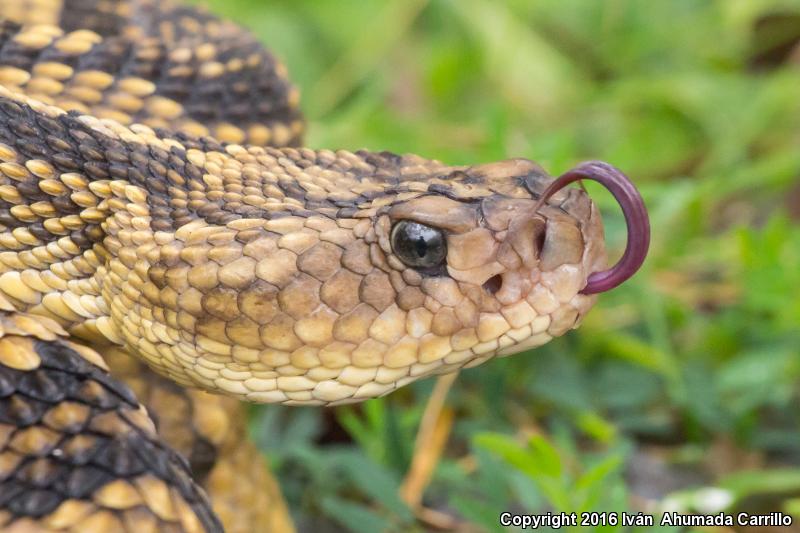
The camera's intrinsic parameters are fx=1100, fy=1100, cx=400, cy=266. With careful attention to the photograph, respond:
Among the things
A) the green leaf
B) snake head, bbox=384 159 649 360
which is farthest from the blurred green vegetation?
snake head, bbox=384 159 649 360

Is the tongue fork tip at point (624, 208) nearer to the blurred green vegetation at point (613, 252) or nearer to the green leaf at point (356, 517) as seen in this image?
the blurred green vegetation at point (613, 252)

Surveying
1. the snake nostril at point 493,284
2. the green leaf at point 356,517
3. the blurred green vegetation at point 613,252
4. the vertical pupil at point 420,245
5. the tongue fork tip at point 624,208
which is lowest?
the green leaf at point 356,517

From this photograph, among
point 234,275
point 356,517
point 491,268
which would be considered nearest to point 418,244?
point 491,268

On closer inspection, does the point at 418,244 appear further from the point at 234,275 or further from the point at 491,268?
the point at 234,275

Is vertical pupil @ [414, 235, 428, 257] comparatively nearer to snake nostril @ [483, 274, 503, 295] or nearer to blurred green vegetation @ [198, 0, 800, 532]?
snake nostril @ [483, 274, 503, 295]

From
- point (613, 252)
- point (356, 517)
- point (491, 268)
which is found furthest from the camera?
point (613, 252)

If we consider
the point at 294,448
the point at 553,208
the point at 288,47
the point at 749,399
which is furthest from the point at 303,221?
the point at 288,47

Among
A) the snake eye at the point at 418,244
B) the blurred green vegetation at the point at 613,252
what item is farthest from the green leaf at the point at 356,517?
the snake eye at the point at 418,244
